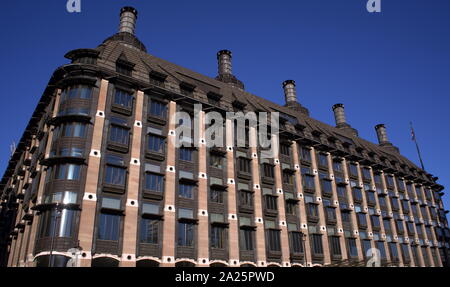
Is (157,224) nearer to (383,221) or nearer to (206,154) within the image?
(206,154)

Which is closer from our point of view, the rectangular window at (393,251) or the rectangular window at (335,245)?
the rectangular window at (335,245)

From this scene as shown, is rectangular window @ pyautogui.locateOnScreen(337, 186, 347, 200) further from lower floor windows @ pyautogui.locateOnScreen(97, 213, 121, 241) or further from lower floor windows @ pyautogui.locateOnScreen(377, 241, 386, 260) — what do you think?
lower floor windows @ pyautogui.locateOnScreen(97, 213, 121, 241)

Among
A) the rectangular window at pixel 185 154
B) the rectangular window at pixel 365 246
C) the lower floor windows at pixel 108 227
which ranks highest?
the rectangular window at pixel 185 154

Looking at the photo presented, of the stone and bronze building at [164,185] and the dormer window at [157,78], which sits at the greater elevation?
the dormer window at [157,78]

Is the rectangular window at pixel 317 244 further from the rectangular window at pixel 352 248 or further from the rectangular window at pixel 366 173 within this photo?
the rectangular window at pixel 366 173

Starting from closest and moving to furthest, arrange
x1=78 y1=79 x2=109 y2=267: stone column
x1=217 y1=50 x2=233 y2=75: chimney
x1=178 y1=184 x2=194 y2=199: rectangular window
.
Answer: x1=78 y1=79 x2=109 y2=267: stone column < x1=178 y1=184 x2=194 y2=199: rectangular window < x1=217 y1=50 x2=233 y2=75: chimney

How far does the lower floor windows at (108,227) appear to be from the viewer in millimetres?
30500

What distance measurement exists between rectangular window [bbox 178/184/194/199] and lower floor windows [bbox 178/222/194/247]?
303 centimetres


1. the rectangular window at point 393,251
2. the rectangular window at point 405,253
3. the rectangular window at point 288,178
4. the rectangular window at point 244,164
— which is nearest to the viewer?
the rectangular window at point 244,164

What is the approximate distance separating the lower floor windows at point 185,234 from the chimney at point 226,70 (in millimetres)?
30460

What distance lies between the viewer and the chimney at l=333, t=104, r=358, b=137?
76.9 m

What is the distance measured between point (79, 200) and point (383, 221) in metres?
49.3

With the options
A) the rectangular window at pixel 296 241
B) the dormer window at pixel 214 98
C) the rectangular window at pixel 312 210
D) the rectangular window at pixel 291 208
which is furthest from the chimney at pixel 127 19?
the rectangular window at pixel 296 241

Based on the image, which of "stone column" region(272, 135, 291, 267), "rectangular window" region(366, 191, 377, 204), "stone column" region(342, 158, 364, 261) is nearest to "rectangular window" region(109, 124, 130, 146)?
"stone column" region(272, 135, 291, 267)
